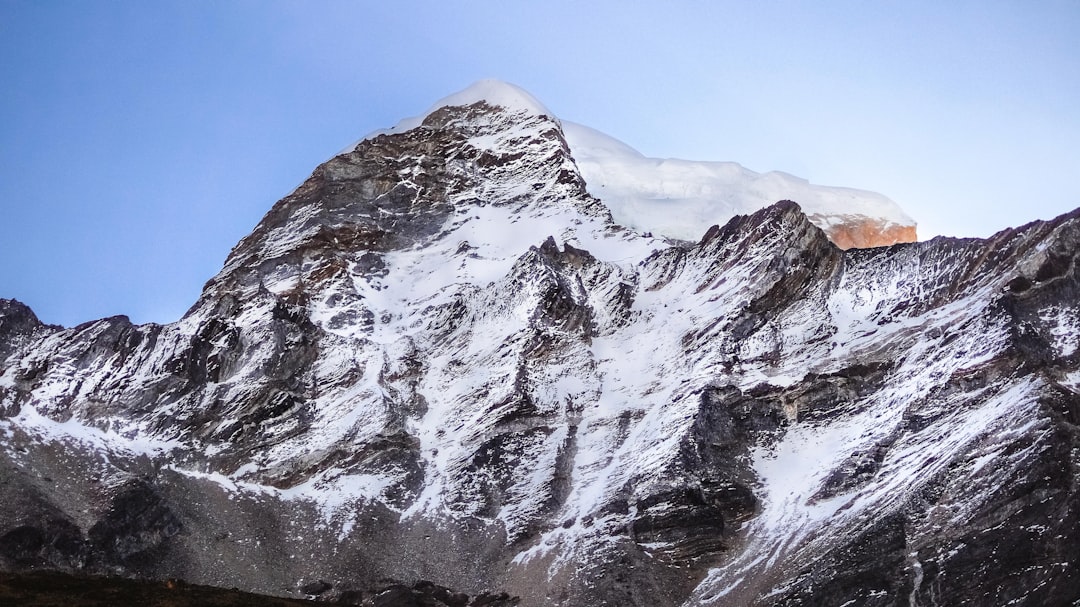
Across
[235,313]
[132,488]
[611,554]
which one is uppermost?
[235,313]

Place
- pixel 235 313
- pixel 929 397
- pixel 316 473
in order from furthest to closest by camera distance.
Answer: pixel 235 313 < pixel 316 473 < pixel 929 397

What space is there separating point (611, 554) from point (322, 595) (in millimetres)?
29221

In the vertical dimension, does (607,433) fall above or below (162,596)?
above

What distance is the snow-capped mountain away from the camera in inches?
4783

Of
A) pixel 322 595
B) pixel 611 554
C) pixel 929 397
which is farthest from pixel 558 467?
pixel 929 397

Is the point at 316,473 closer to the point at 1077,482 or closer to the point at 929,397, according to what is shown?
the point at 929,397

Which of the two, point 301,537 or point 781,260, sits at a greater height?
point 781,260

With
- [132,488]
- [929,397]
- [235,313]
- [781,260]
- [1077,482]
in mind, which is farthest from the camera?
[235,313]

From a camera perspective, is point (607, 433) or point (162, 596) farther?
point (607, 433)

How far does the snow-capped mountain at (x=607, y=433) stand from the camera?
121500 millimetres

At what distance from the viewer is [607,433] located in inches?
6240

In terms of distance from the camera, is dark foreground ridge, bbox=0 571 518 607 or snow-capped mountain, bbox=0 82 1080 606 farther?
snow-capped mountain, bbox=0 82 1080 606

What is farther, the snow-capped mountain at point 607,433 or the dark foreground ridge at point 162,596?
the snow-capped mountain at point 607,433

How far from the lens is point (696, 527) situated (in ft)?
447
